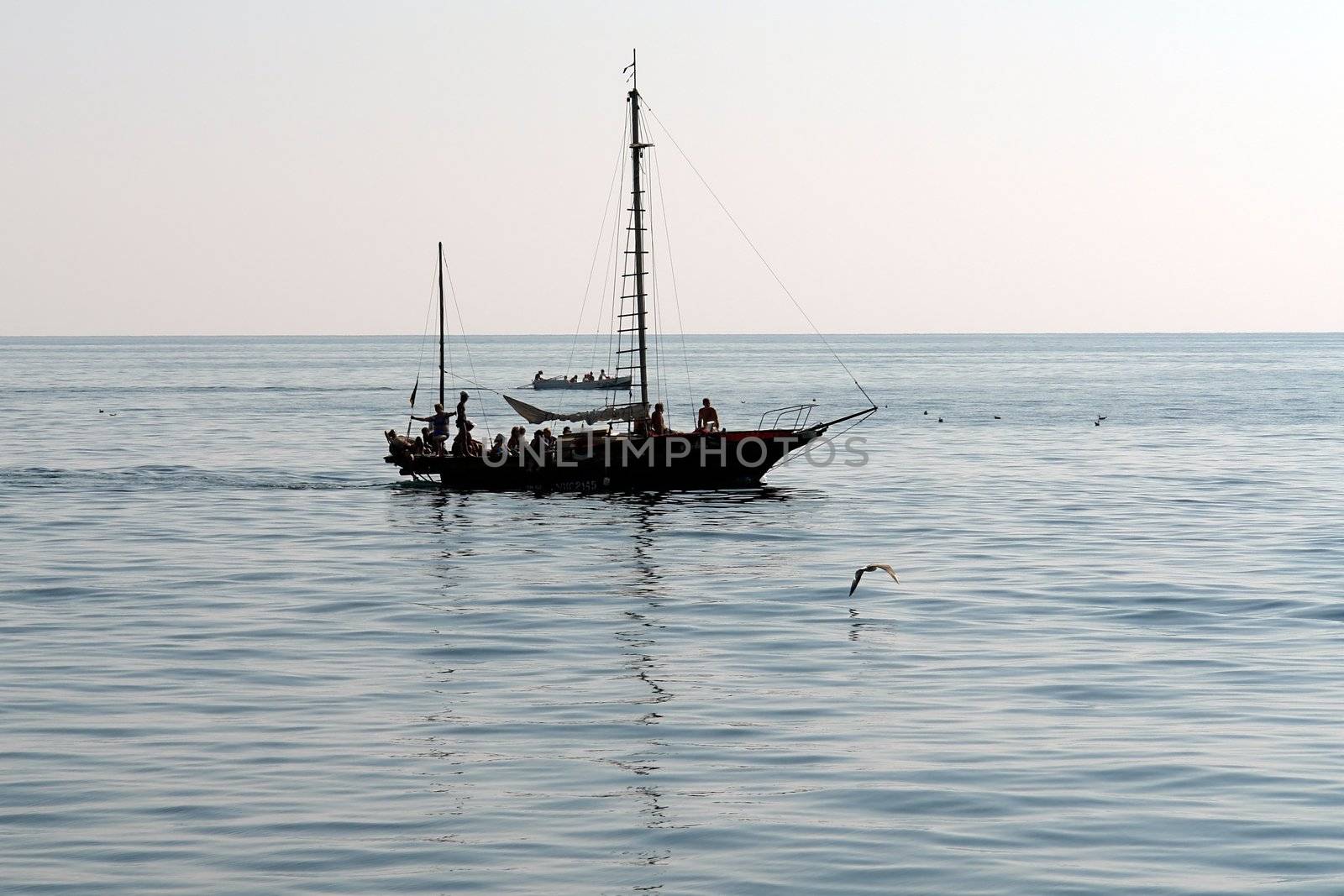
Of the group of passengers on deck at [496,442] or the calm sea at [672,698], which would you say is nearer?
the calm sea at [672,698]

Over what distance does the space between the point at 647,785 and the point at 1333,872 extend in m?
6.11

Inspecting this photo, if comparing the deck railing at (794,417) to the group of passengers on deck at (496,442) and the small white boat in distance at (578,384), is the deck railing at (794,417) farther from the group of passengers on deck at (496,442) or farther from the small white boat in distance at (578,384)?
the small white boat in distance at (578,384)

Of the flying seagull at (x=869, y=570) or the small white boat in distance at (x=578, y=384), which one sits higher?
the flying seagull at (x=869, y=570)

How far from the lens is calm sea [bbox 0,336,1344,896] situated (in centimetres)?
1383

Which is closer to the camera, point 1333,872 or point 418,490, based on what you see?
point 1333,872

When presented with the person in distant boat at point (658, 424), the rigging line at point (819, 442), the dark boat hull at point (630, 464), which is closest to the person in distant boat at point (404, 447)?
the dark boat hull at point (630, 464)

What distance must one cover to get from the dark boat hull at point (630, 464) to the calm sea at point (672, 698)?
4.55 metres

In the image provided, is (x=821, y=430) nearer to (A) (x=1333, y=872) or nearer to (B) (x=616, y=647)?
(B) (x=616, y=647)

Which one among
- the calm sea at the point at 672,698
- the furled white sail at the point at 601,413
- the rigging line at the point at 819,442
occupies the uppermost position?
the furled white sail at the point at 601,413

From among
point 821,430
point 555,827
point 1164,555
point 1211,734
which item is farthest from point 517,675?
point 821,430

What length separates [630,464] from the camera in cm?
5269

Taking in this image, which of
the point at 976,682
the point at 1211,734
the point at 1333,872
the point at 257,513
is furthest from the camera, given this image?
the point at 257,513

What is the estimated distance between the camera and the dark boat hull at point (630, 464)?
172ft

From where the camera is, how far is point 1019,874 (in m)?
13.2
